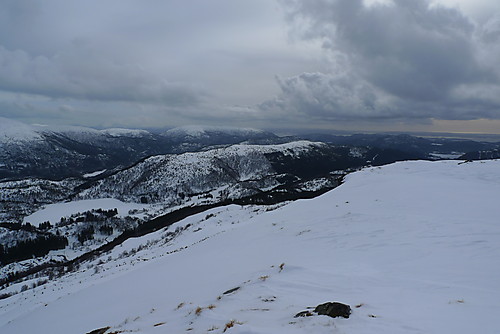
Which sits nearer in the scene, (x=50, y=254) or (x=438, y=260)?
(x=438, y=260)

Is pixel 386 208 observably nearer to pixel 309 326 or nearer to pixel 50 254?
pixel 309 326

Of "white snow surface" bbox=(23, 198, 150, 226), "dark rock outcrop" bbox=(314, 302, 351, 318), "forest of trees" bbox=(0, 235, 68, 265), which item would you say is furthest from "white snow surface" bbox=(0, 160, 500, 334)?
"white snow surface" bbox=(23, 198, 150, 226)

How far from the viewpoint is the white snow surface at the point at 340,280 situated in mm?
6727

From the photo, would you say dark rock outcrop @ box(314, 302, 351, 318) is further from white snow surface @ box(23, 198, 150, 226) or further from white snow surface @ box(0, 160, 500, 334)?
white snow surface @ box(23, 198, 150, 226)

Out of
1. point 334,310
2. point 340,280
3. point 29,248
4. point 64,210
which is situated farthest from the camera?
point 64,210

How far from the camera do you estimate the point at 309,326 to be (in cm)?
624

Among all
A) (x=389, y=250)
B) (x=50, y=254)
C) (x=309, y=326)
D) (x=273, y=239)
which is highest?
(x=309, y=326)

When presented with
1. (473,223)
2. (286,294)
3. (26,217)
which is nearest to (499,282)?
(286,294)

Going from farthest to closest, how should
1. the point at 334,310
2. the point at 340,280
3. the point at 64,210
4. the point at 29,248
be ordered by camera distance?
the point at 64,210 < the point at 29,248 < the point at 340,280 < the point at 334,310

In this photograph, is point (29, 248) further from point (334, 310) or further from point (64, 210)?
point (334, 310)

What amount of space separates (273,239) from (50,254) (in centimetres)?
13305

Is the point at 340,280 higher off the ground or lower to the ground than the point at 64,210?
higher

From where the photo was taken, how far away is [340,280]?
31.6ft

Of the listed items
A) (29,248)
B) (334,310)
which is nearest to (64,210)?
(29,248)
